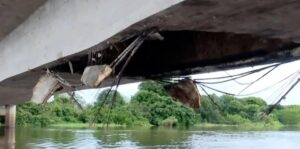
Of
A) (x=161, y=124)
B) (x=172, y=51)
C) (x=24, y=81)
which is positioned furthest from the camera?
(x=161, y=124)

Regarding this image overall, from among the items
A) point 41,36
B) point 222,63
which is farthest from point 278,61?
point 41,36

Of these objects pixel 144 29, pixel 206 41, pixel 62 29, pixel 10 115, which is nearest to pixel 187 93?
pixel 206 41

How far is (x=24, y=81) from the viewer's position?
287 inches

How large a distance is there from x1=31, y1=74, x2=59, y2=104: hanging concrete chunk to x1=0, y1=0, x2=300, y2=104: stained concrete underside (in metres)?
0.12

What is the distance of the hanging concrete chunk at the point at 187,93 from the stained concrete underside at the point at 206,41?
7.4 inches

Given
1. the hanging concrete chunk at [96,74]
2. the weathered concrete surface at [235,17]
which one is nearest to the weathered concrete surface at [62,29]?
the weathered concrete surface at [235,17]

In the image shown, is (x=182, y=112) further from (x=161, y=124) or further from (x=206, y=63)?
(x=206, y=63)

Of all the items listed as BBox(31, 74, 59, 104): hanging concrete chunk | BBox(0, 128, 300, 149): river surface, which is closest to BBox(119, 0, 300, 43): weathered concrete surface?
BBox(31, 74, 59, 104): hanging concrete chunk

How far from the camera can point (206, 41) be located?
595 centimetres

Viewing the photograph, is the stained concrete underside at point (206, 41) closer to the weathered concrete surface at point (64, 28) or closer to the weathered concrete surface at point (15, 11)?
the weathered concrete surface at point (64, 28)

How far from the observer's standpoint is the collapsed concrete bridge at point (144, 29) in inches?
131

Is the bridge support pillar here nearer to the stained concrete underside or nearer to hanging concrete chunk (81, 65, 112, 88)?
the stained concrete underside

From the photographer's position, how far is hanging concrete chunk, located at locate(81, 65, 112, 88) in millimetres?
4789

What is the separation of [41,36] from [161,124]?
45181 mm
